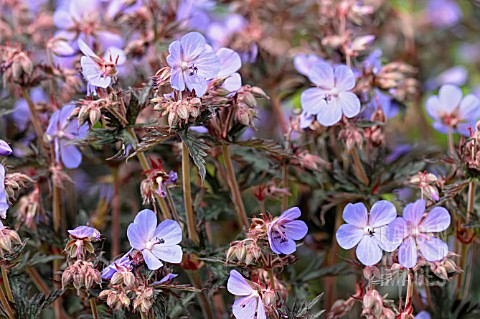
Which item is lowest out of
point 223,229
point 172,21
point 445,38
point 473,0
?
point 223,229

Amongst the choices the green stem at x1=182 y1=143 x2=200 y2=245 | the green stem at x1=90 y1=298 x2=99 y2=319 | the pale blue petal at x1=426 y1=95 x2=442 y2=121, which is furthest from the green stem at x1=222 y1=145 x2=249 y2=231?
the pale blue petal at x1=426 y1=95 x2=442 y2=121

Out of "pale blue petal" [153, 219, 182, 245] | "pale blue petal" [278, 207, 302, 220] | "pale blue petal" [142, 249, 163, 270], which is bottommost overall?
"pale blue petal" [142, 249, 163, 270]

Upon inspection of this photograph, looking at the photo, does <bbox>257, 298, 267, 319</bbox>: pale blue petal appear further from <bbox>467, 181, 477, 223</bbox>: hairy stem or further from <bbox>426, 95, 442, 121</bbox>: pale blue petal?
<bbox>426, 95, 442, 121</bbox>: pale blue petal

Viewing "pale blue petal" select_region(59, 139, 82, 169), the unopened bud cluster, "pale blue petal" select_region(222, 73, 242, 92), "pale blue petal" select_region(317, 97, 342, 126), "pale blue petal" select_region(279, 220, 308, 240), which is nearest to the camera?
the unopened bud cluster

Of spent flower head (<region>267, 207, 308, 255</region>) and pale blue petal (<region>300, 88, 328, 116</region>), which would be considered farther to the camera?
pale blue petal (<region>300, 88, 328, 116</region>)

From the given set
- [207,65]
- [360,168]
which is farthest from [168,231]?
[360,168]

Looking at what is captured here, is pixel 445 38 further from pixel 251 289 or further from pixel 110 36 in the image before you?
pixel 251 289

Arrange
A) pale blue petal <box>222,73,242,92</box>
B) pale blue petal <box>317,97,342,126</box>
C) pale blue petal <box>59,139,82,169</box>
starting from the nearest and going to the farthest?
pale blue petal <box>222,73,242,92</box>
pale blue petal <box>317,97,342,126</box>
pale blue petal <box>59,139,82,169</box>

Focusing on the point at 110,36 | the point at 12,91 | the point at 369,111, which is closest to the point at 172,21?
the point at 110,36

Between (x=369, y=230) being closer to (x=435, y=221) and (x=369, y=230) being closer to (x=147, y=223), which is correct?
(x=435, y=221)

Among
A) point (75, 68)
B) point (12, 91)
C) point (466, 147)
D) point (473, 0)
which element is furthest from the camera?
point (473, 0)
